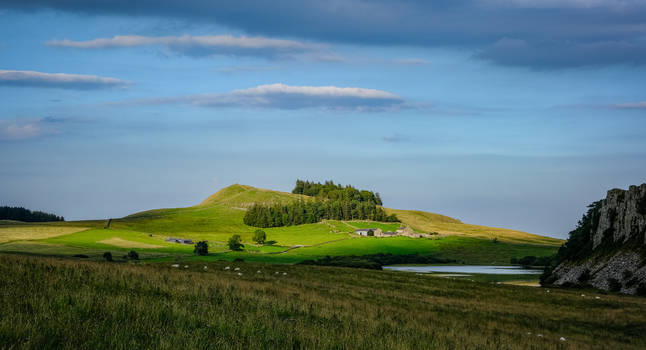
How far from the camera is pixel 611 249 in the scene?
63.8 m

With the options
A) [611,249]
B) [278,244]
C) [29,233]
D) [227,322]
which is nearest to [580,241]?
[611,249]

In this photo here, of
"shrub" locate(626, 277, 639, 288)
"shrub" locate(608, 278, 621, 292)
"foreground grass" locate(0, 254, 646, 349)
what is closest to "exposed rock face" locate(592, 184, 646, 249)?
"shrub" locate(608, 278, 621, 292)

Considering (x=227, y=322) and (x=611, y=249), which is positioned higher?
(x=611, y=249)

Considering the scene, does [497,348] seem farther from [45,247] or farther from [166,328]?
[45,247]

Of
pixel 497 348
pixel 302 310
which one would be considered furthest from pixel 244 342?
pixel 497 348

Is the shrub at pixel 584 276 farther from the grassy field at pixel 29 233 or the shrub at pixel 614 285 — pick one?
the grassy field at pixel 29 233

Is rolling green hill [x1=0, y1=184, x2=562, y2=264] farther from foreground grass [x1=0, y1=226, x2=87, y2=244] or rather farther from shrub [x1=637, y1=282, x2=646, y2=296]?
shrub [x1=637, y1=282, x2=646, y2=296]

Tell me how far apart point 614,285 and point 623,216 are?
11.4 metres

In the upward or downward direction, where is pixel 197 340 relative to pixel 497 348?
upward

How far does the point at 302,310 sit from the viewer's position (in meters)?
18.8

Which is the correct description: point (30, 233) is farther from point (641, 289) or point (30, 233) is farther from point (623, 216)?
point (641, 289)

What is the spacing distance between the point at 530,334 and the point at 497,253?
14089 centimetres

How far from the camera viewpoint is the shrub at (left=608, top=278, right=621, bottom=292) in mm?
55188

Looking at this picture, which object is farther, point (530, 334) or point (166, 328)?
point (530, 334)
